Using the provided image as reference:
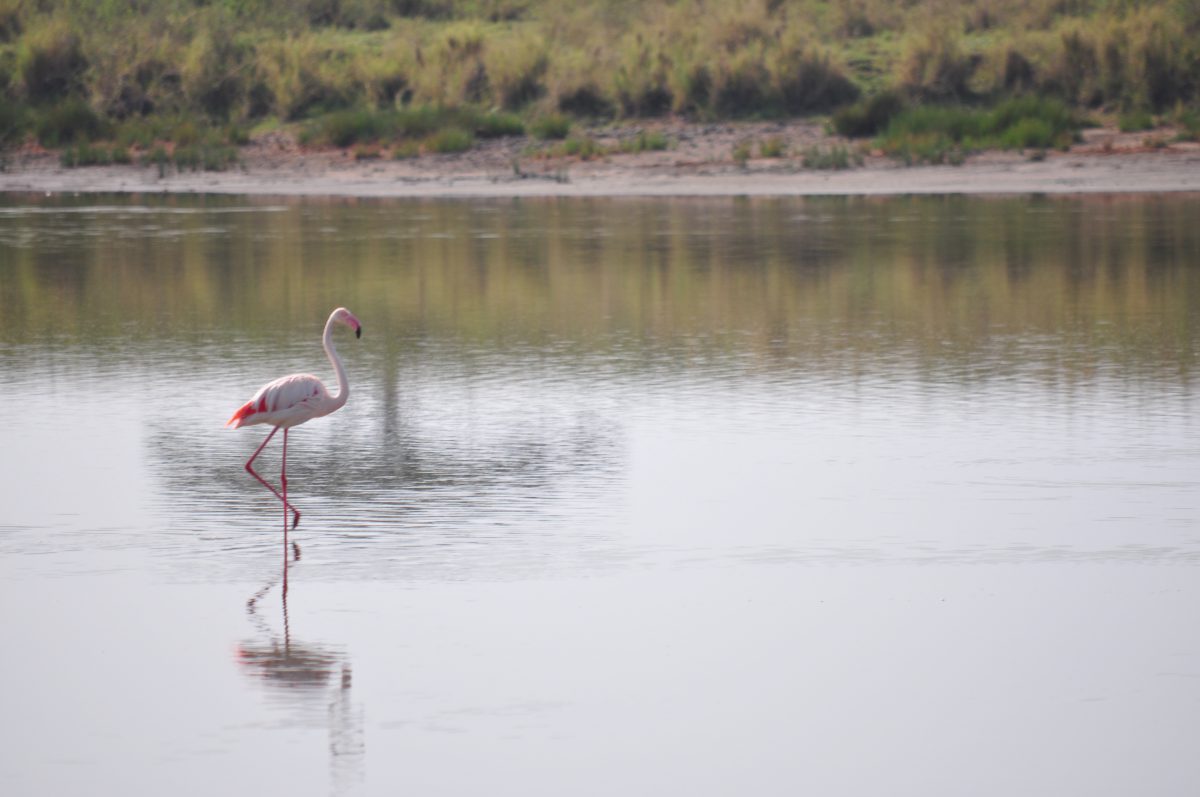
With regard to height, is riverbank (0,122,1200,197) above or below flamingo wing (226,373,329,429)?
above

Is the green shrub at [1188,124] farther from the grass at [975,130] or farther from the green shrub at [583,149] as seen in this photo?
the green shrub at [583,149]

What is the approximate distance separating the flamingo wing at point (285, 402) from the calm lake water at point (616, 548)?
430mm

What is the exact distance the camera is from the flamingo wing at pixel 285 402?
938cm

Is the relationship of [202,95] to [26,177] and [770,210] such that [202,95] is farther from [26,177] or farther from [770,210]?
[770,210]

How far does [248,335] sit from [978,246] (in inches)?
354

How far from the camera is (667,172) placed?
99.0ft

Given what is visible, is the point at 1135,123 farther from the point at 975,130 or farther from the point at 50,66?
the point at 50,66

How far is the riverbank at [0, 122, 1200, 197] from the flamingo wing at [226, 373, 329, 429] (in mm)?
19240

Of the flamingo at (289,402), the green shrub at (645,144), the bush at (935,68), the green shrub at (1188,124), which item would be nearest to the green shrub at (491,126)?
the green shrub at (645,144)

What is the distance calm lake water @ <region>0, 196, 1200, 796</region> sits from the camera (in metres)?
6.10

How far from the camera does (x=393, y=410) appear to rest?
11961mm

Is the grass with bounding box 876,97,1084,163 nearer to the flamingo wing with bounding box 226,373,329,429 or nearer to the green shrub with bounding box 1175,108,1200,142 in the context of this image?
the green shrub with bounding box 1175,108,1200,142

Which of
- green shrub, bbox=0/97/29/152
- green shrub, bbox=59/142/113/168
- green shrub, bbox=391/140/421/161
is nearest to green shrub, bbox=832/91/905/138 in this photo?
green shrub, bbox=391/140/421/161

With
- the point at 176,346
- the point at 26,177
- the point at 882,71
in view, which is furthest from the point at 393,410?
the point at 882,71
